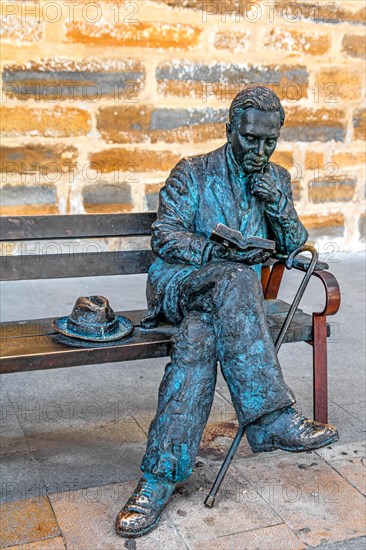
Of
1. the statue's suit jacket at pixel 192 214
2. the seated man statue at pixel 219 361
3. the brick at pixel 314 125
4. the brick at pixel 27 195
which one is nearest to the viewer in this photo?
the seated man statue at pixel 219 361

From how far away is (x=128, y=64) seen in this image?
20.3 feet

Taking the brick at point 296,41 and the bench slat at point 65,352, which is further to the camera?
the brick at point 296,41

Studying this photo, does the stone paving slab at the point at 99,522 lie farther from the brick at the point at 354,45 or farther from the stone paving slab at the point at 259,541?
the brick at the point at 354,45

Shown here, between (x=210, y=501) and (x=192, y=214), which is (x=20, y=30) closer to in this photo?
(x=192, y=214)

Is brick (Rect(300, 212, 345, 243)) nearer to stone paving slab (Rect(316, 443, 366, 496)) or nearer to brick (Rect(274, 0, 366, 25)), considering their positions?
brick (Rect(274, 0, 366, 25))

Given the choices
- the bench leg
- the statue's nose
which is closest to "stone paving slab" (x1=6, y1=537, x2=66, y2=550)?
the bench leg

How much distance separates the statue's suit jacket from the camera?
339cm

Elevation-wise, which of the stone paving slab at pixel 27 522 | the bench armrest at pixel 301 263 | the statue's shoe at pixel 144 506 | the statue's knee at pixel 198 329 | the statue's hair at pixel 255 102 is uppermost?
the statue's hair at pixel 255 102

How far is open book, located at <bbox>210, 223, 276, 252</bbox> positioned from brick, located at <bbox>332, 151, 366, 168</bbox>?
413 centimetres

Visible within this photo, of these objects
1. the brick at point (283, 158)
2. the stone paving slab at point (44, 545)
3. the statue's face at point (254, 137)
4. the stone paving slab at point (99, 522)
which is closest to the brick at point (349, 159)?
the brick at point (283, 158)

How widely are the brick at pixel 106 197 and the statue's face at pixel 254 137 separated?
3041 millimetres

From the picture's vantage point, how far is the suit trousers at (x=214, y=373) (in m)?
2.96

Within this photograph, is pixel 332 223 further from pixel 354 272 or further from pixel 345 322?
pixel 345 322

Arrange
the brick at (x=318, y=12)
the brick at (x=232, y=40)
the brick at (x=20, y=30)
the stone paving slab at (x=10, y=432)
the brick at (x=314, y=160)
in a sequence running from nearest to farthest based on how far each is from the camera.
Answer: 1. the stone paving slab at (x=10, y=432)
2. the brick at (x=20, y=30)
3. the brick at (x=232, y=40)
4. the brick at (x=318, y=12)
5. the brick at (x=314, y=160)
